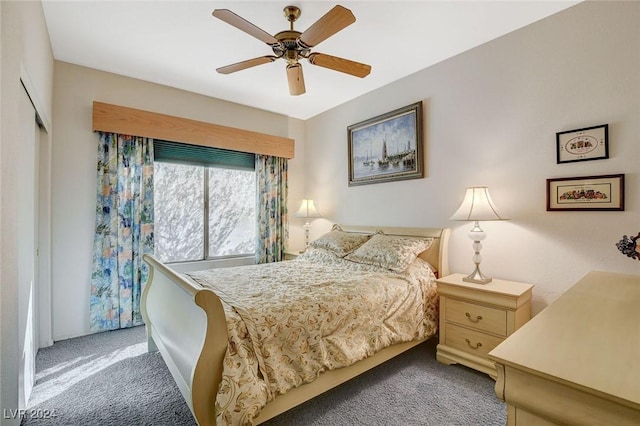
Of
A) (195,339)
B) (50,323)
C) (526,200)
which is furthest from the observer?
(50,323)

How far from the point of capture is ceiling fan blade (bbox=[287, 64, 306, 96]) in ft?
7.41

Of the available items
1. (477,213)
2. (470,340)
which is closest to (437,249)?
(477,213)

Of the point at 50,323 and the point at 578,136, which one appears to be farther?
the point at 50,323

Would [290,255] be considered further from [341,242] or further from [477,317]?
[477,317]

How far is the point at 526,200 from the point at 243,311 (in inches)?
89.7

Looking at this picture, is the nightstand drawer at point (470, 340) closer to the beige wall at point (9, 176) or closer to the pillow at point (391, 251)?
the pillow at point (391, 251)

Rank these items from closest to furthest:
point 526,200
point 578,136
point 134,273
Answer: point 578,136, point 526,200, point 134,273

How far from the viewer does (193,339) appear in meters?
1.59

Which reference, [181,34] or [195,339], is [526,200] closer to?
[195,339]

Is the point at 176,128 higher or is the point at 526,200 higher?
the point at 176,128

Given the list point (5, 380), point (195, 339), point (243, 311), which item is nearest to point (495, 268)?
point (243, 311)

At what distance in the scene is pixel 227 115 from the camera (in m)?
3.89

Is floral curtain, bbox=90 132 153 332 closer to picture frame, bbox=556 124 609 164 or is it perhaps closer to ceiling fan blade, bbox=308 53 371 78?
ceiling fan blade, bbox=308 53 371 78

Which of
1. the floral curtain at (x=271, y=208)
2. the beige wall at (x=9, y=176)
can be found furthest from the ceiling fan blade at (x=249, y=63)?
the floral curtain at (x=271, y=208)
